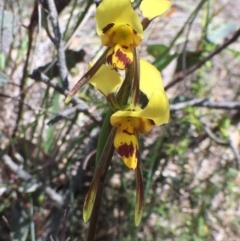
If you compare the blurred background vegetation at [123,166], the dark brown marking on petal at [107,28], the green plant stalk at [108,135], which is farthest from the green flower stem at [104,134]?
the blurred background vegetation at [123,166]

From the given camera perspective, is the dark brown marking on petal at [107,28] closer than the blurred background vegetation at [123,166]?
Yes

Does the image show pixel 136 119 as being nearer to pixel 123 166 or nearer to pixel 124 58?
pixel 124 58

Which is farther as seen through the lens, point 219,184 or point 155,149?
point 219,184

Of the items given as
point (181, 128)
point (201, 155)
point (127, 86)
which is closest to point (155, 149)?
point (181, 128)

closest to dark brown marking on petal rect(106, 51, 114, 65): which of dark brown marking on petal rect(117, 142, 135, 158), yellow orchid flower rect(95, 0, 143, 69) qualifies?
yellow orchid flower rect(95, 0, 143, 69)

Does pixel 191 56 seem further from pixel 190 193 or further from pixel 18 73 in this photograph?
pixel 18 73

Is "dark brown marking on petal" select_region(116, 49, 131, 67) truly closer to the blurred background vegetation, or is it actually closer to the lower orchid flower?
the lower orchid flower

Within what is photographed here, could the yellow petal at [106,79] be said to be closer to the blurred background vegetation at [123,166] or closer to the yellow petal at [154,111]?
the yellow petal at [154,111]
